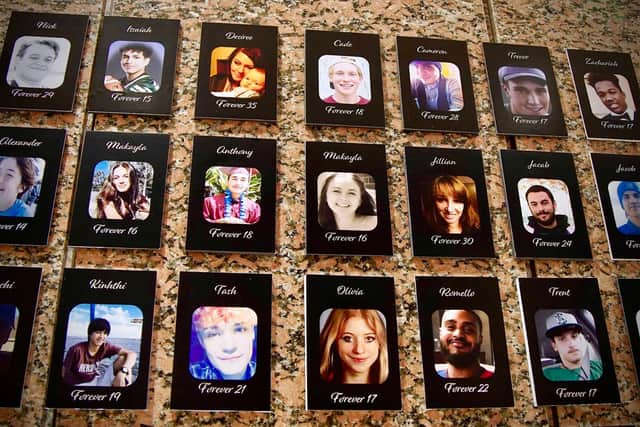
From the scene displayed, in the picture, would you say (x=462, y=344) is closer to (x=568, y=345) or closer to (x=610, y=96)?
(x=568, y=345)

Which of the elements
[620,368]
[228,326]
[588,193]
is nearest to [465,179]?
[588,193]

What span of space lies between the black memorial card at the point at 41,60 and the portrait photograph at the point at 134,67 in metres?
0.08

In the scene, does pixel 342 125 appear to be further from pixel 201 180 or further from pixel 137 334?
pixel 137 334

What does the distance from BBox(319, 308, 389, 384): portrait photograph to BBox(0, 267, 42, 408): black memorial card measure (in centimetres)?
59

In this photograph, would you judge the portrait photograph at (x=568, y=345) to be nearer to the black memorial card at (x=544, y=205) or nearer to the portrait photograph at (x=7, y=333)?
the black memorial card at (x=544, y=205)

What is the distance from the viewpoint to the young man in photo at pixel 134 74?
3.96ft

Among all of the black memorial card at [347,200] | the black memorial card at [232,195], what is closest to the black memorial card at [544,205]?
the black memorial card at [347,200]

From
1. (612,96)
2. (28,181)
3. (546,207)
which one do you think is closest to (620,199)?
(546,207)

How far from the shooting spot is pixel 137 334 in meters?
1.03

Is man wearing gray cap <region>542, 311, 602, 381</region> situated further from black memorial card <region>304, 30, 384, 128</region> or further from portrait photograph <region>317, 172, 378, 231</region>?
black memorial card <region>304, 30, 384, 128</region>

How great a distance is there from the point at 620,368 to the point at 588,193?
1.36 ft

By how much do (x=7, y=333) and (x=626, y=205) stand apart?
4.64 feet

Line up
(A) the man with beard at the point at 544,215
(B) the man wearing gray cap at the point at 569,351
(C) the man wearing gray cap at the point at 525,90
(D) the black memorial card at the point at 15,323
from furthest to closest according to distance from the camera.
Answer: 1. (C) the man wearing gray cap at the point at 525,90
2. (A) the man with beard at the point at 544,215
3. (B) the man wearing gray cap at the point at 569,351
4. (D) the black memorial card at the point at 15,323

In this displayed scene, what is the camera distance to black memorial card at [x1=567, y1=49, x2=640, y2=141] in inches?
51.9
